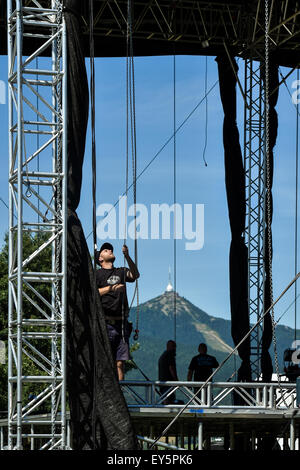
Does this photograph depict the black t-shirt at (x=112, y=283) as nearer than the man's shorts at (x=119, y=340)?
No

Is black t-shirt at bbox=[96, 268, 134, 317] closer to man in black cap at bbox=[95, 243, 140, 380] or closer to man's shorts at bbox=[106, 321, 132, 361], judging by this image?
man in black cap at bbox=[95, 243, 140, 380]

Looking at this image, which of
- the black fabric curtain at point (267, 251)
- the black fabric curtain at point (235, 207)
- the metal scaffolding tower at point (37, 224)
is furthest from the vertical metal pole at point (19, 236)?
the black fabric curtain at point (235, 207)

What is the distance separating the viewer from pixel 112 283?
39.4ft

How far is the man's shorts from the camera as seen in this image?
38.7ft

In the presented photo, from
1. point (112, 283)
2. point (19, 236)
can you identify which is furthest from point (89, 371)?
point (19, 236)

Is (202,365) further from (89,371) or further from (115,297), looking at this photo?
(89,371)

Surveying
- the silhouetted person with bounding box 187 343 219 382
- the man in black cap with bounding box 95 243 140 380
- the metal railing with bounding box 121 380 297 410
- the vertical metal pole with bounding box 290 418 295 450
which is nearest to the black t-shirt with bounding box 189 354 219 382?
the silhouetted person with bounding box 187 343 219 382

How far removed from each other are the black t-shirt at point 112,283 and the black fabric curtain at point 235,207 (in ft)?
16.0

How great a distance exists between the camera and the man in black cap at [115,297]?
464 inches

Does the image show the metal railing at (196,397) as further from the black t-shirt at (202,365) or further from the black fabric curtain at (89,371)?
the black fabric curtain at (89,371)

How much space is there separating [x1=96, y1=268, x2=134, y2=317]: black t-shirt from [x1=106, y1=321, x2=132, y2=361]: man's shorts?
16 centimetres

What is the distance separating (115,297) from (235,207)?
5544 mm

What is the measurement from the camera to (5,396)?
30.2 metres
